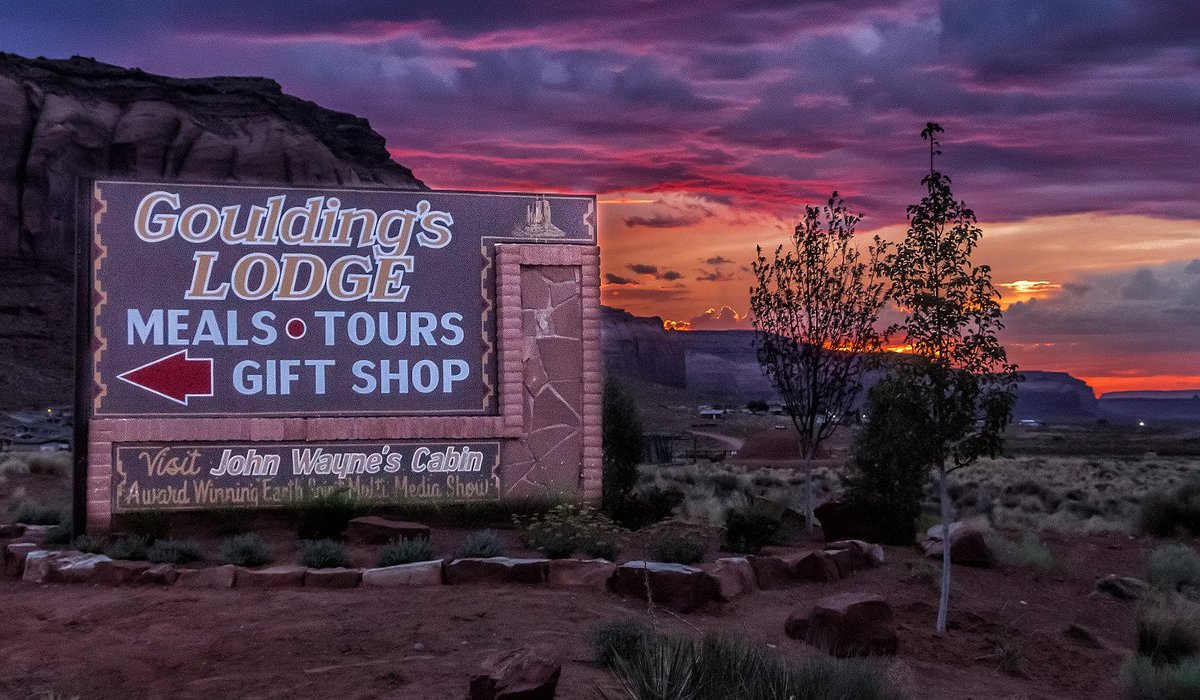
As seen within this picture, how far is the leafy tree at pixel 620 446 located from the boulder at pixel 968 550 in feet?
17.1

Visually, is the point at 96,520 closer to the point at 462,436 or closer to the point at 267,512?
the point at 267,512

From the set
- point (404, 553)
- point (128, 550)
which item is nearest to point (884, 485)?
point (404, 553)

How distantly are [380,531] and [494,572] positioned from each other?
2927 mm

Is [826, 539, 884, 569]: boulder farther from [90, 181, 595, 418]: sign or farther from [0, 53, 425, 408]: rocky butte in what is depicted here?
[0, 53, 425, 408]: rocky butte

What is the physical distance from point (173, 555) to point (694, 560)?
6358 mm

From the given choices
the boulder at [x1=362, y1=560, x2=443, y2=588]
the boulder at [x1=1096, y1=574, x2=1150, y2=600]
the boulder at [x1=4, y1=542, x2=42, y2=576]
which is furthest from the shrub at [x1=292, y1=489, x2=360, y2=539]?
the boulder at [x1=1096, y1=574, x2=1150, y2=600]

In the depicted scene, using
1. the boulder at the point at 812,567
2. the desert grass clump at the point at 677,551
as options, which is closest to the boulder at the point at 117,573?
the desert grass clump at the point at 677,551

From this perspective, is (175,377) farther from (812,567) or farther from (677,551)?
(812,567)

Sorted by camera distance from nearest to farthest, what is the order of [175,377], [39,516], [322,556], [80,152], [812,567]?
[322,556] → [812,567] → [175,377] → [39,516] → [80,152]

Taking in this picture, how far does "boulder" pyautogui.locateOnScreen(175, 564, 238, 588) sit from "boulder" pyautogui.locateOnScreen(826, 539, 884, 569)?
7916 mm

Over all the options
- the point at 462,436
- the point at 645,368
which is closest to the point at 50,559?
the point at 462,436

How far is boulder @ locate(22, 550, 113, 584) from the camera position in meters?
13.7

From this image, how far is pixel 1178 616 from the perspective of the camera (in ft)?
42.8

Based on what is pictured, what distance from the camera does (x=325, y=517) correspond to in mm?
16016
